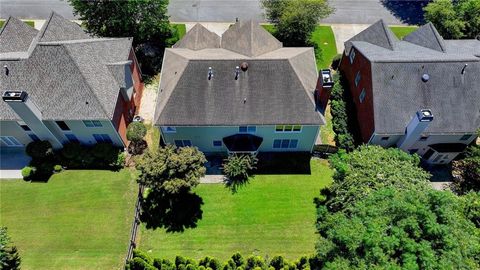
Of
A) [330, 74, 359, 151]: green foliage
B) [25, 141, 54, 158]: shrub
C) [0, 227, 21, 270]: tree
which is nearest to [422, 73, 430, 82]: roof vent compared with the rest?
[330, 74, 359, 151]: green foliage

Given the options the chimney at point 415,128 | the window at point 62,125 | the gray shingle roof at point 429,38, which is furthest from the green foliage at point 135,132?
the gray shingle roof at point 429,38

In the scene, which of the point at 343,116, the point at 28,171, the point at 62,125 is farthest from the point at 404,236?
the point at 28,171

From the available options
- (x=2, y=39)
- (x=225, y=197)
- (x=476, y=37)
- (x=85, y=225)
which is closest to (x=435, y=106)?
(x=476, y=37)

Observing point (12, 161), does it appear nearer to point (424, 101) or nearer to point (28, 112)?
point (28, 112)

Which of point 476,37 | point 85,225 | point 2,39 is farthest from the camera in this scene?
point 476,37

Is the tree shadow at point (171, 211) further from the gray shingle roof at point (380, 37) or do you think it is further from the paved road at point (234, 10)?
the paved road at point (234, 10)

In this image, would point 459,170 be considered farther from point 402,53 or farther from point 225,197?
point 225,197
